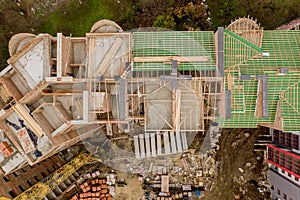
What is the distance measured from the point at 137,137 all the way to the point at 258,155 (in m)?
11.6

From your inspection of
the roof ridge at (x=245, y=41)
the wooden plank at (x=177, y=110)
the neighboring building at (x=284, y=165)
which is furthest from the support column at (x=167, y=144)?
the roof ridge at (x=245, y=41)

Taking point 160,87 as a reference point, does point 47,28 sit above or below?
above

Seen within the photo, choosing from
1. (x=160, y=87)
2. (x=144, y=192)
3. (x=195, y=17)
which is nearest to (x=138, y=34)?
(x=160, y=87)

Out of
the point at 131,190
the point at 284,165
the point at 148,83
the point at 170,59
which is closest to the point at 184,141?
the point at 131,190

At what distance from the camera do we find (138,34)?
2353 centimetres

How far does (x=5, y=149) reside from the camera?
23.7 m

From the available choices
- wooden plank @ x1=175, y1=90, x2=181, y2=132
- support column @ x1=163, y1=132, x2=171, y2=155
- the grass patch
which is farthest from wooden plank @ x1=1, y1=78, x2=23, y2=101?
support column @ x1=163, y1=132, x2=171, y2=155

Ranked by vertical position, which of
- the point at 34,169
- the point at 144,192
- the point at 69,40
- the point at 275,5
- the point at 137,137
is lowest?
the point at 144,192

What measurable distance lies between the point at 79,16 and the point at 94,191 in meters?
16.7

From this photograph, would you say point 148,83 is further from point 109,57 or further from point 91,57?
point 91,57

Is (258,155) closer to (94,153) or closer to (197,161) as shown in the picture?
(197,161)

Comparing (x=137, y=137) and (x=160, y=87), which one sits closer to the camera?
(x=160, y=87)

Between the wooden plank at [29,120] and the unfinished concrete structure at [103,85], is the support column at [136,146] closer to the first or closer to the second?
the unfinished concrete structure at [103,85]

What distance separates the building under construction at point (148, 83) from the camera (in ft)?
72.4
